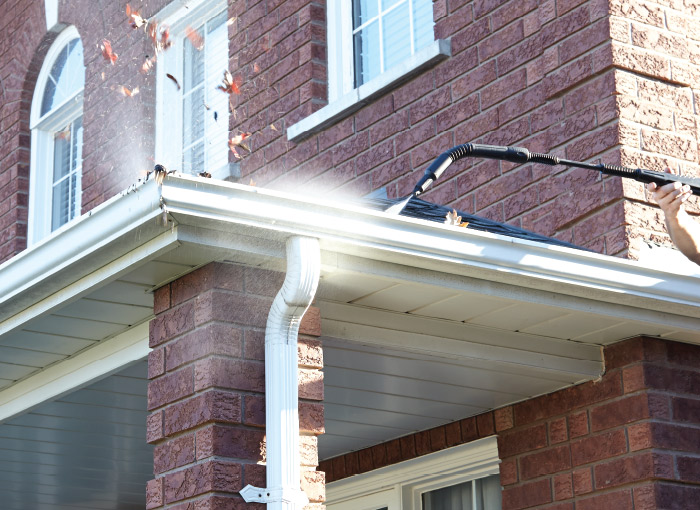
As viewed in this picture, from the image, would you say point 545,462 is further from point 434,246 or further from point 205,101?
point 205,101

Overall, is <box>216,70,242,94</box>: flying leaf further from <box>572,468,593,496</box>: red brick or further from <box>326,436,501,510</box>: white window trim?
<box>572,468,593,496</box>: red brick

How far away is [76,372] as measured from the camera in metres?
5.17

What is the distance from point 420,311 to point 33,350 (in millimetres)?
1589

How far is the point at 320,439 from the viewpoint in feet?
20.9

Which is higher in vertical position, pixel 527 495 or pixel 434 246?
pixel 434 246

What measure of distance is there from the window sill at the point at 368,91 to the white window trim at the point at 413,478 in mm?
2115

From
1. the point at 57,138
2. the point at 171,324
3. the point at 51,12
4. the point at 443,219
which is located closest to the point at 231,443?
the point at 171,324

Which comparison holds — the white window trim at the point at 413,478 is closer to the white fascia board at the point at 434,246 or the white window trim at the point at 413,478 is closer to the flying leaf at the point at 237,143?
the white fascia board at the point at 434,246

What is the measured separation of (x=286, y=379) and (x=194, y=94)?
548cm

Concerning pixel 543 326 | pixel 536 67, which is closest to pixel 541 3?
pixel 536 67

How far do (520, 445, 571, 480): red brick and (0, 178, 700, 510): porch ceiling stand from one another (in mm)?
275

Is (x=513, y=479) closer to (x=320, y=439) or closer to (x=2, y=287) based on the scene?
(x=320, y=439)

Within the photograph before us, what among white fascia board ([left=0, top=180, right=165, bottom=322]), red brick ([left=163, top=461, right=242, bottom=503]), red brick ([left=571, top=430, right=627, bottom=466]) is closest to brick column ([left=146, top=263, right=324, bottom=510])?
red brick ([left=163, top=461, right=242, bottom=503])

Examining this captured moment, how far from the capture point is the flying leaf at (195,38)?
930cm
